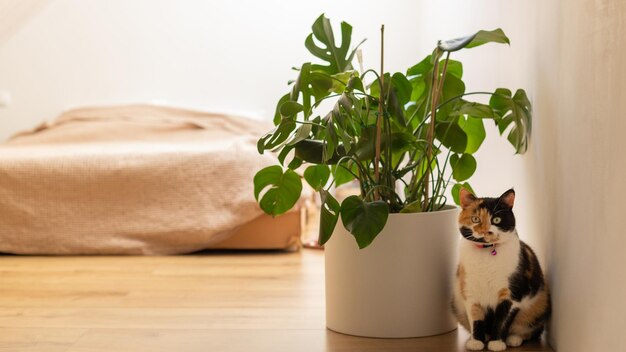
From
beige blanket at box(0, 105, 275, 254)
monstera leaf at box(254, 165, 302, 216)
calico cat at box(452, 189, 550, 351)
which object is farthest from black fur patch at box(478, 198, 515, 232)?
beige blanket at box(0, 105, 275, 254)

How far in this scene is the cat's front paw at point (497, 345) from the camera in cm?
148

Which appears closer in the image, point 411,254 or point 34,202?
point 411,254

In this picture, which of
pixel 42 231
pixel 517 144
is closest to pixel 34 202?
pixel 42 231

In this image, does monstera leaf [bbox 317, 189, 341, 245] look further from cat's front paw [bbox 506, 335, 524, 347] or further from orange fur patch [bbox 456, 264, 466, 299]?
cat's front paw [bbox 506, 335, 524, 347]

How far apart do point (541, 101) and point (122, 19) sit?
3426mm

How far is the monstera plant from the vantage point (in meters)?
1.49

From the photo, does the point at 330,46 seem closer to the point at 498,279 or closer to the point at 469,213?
the point at 469,213

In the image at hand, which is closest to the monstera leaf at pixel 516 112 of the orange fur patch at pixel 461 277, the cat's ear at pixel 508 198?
the cat's ear at pixel 508 198

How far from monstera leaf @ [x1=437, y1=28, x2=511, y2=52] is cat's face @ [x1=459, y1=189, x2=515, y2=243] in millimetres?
290

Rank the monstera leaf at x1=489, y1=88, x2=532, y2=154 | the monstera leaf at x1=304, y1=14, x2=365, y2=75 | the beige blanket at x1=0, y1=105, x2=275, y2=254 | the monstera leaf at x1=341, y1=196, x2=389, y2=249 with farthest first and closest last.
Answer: the beige blanket at x1=0, y1=105, x2=275, y2=254 → the monstera leaf at x1=304, y1=14, x2=365, y2=75 → the monstera leaf at x1=489, y1=88, x2=532, y2=154 → the monstera leaf at x1=341, y1=196, x2=389, y2=249

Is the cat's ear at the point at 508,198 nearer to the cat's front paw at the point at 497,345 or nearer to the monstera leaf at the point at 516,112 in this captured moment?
the monstera leaf at the point at 516,112

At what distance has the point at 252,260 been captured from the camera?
8.66 feet

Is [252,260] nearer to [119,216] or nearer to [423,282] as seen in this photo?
[119,216]

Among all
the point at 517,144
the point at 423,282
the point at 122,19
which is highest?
the point at 122,19
